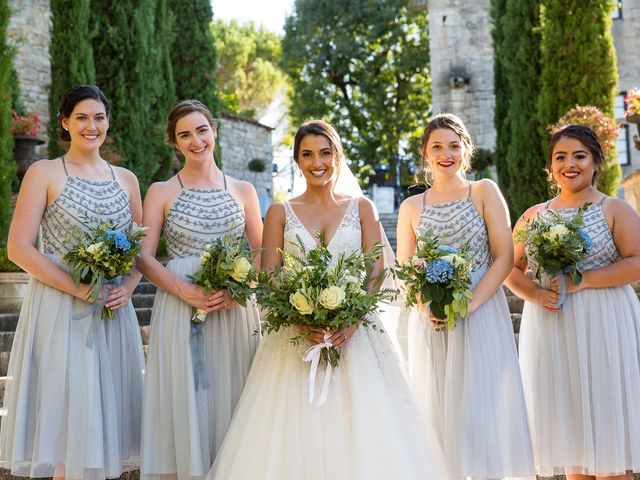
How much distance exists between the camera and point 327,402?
397cm

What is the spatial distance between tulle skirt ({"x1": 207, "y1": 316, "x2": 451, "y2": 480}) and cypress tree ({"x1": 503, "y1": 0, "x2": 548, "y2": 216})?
34.2 feet

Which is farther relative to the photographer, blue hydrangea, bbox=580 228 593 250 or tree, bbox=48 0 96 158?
tree, bbox=48 0 96 158

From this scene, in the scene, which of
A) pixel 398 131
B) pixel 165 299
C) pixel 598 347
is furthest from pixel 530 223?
pixel 398 131

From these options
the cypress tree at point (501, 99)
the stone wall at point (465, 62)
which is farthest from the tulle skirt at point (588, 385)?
the stone wall at point (465, 62)

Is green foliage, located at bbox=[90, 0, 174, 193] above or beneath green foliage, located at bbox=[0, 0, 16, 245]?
above

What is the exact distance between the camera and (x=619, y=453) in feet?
13.6

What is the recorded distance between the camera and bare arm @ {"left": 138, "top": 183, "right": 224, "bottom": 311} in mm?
4180

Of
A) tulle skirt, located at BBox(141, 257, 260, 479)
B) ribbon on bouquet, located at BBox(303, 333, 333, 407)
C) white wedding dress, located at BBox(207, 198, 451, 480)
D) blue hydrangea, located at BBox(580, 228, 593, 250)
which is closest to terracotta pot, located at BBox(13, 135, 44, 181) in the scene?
tulle skirt, located at BBox(141, 257, 260, 479)

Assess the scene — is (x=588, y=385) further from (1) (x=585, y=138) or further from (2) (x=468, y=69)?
(2) (x=468, y=69)

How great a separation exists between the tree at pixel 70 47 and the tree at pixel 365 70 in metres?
18.6

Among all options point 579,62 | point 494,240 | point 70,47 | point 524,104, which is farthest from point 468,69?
point 494,240

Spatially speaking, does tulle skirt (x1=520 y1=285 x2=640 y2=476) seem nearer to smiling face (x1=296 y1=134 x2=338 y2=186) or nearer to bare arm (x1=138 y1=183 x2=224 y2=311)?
smiling face (x1=296 y1=134 x2=338 y2=186)

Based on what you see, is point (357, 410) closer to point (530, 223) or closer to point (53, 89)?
point (530, 223)

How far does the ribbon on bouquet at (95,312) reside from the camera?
410 centimetres
